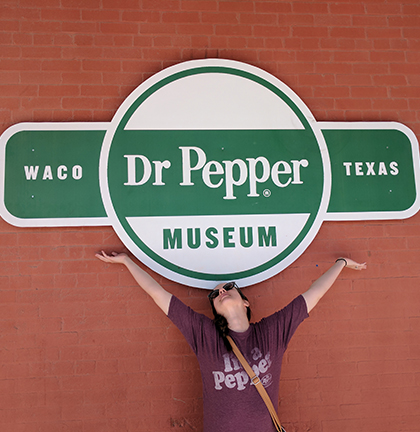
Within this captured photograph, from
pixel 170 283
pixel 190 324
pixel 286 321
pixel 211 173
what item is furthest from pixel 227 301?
pixel 211 173

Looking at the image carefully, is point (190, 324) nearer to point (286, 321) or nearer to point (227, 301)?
point (227, 301)

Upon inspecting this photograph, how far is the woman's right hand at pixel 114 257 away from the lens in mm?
2133

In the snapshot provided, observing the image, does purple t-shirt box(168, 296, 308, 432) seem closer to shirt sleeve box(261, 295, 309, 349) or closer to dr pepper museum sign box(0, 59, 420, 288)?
shirt sleeve box(261, 295, 309, 349)

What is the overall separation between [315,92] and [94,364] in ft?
7.37

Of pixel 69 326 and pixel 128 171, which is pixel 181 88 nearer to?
pixel 128 171

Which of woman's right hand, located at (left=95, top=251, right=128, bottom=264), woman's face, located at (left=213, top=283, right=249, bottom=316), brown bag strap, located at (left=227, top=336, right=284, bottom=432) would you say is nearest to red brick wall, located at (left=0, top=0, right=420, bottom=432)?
woman's right hand, located at (left=95, top=251, right=128, bottom=264)

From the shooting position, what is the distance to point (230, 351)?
72.9 inches

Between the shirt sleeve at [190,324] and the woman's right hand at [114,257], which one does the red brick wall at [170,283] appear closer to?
the woman's right hand at [114,257]

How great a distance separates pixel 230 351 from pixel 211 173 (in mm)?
1075

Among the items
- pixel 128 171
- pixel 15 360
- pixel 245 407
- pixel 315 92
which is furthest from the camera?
pixel 315 92

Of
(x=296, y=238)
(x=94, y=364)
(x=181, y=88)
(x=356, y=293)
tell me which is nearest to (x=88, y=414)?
(x=94, y=364)

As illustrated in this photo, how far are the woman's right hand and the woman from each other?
188mm

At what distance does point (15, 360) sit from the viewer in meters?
2.14

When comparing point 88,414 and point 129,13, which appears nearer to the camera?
point 88,414
